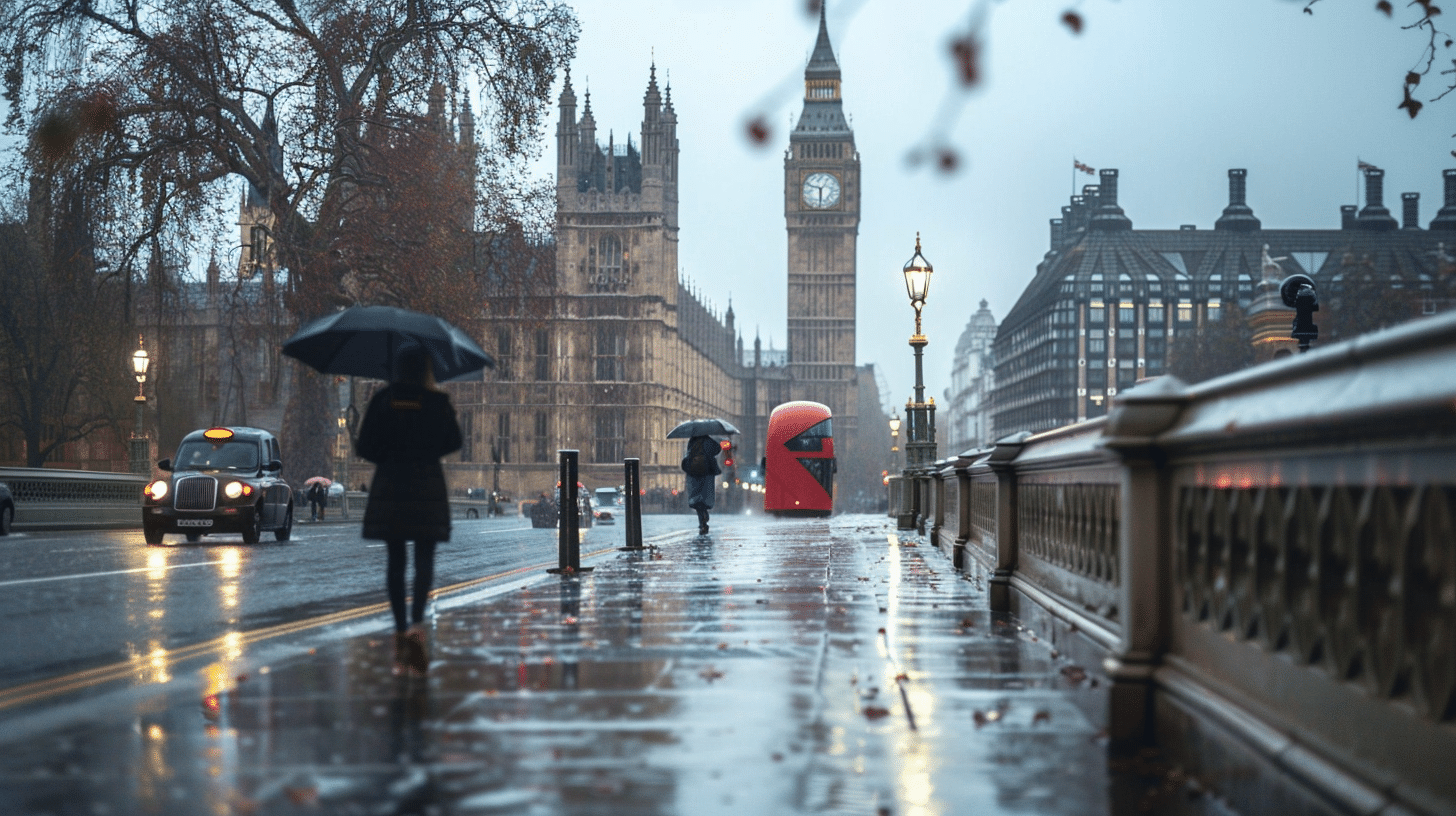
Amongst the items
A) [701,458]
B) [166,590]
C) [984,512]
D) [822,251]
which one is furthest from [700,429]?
[822,251]

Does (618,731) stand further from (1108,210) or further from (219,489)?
(1108,210)

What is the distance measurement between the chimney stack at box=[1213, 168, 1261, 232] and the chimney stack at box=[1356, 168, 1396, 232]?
8.79m

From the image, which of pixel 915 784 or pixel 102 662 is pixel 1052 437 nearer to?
pixel 915 784

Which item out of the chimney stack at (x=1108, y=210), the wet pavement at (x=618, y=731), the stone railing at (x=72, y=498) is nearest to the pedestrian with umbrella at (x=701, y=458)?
the stone railing at (x=72, y=498)

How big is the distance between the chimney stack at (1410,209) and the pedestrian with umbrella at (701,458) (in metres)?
115

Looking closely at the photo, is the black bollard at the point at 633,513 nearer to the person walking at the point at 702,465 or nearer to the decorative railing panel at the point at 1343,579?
the person walking at the point at 702,465

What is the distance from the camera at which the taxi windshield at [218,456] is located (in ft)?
77.4

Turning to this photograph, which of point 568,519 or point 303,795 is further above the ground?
point 568,519

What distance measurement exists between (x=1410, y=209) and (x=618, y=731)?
135 m

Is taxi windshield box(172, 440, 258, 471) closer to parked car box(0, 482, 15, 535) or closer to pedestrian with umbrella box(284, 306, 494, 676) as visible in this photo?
parked car box(0, 482, 15, 535)

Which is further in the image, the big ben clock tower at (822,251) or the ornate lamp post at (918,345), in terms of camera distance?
the big ben clock tower at (822,251)

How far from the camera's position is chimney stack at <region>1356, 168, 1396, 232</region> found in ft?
401

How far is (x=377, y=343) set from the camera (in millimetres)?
10219

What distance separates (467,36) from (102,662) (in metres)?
25.1
